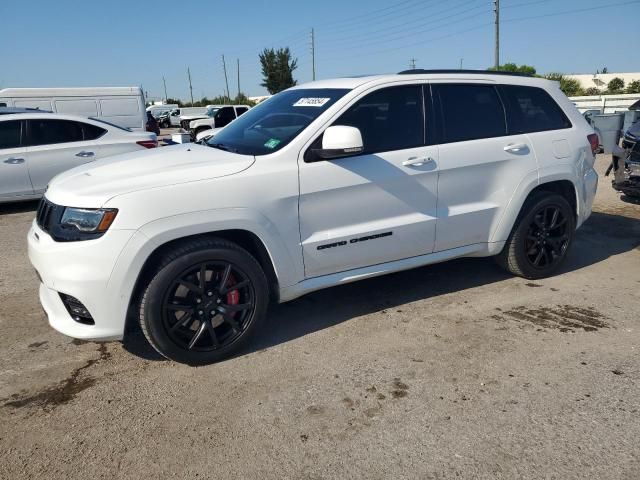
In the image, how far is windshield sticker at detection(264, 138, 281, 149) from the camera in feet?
11.2

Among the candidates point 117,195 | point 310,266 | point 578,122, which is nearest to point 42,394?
point 117,195

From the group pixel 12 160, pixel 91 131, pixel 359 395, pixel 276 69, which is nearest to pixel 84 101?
pixel 91 131

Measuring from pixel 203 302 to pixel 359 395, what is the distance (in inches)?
43.6

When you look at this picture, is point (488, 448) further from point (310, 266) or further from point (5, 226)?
point (5, 226)

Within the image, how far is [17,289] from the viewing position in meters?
4.62

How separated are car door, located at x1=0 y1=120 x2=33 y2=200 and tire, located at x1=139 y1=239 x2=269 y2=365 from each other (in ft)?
19.8

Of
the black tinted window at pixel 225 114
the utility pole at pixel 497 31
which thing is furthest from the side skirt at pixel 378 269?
the utility pole at pixel 497 31

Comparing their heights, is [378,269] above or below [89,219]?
below

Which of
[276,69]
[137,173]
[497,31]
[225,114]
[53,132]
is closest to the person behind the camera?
[137,173]

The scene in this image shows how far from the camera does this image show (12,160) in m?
7.66

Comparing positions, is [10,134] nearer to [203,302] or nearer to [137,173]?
[137,173]

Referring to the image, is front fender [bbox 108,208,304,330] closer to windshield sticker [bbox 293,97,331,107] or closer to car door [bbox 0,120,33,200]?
windshield sticker [bbox 293,97,331,107]

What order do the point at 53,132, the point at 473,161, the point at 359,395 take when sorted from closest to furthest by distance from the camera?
1. the point at 359,395
2. the point at 473,161
3. the point at 53,132

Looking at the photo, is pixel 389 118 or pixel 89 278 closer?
pixel 89 278
